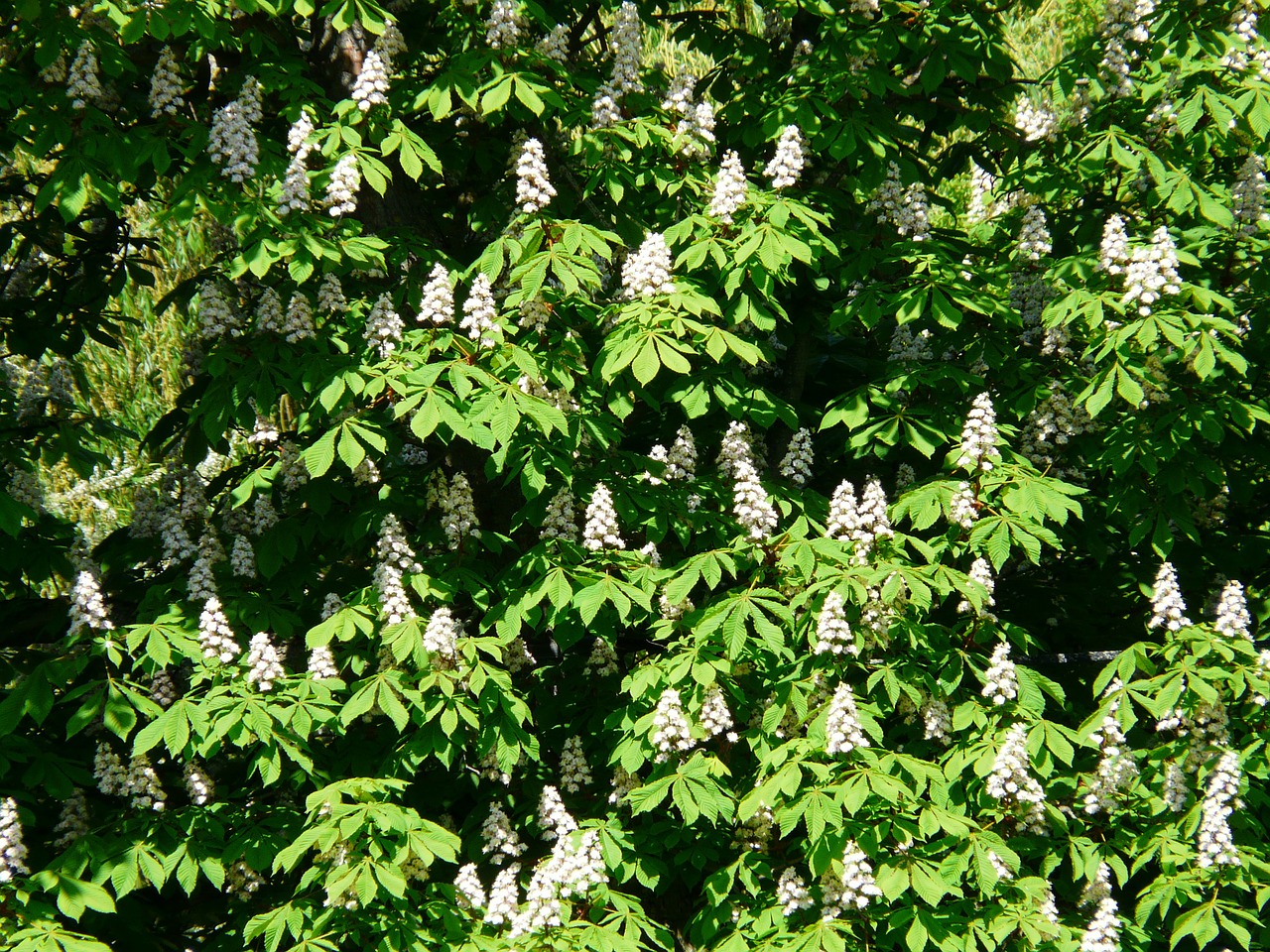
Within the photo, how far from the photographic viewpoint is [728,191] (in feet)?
14.7

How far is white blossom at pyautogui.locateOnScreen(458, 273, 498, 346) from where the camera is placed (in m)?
4.26

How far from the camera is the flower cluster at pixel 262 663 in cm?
424

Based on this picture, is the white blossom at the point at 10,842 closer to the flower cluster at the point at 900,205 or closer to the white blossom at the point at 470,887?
the white blossom at the point at 470,887

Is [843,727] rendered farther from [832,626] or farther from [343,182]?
[343,182]

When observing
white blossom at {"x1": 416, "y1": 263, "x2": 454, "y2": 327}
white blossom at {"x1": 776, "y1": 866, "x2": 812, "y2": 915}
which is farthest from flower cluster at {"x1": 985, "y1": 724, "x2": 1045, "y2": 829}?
white blossom at {"x1": 416, "y1": 263, "x2": 454, "y2": 327}

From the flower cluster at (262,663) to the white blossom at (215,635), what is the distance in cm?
12

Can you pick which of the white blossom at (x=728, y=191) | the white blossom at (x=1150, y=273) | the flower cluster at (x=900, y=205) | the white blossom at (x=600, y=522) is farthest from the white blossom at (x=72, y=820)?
the white blossom at (x=1150, y=273)

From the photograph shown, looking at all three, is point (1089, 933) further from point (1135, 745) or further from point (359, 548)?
point (359, 548)

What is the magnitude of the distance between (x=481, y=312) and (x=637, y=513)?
38.3 inches

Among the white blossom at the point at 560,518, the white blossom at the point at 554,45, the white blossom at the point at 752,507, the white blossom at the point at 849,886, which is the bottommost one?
the white blossom at the point at 849,886

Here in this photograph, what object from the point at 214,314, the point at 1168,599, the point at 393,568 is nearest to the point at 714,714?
the point at 393,568

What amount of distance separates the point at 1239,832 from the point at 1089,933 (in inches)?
32.8

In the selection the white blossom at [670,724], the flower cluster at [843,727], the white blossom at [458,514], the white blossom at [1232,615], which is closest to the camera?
the flower cluster at [843,727]

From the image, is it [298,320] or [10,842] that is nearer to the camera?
[10,842]
